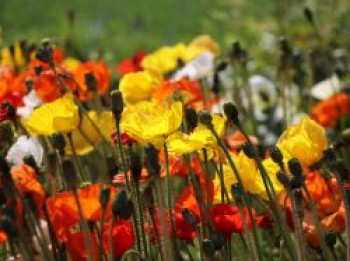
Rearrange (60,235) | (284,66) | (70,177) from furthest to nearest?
(284,66) → (60,235) → (70,177)

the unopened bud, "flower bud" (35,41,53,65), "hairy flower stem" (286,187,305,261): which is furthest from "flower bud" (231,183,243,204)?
the unopened bud

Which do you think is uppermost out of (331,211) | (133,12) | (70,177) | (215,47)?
(133,12)

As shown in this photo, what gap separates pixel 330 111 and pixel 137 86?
1.21 m

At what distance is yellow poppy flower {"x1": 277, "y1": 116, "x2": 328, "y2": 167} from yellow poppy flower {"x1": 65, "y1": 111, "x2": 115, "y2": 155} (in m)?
0.66

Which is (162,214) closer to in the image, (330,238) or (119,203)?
(119,203)

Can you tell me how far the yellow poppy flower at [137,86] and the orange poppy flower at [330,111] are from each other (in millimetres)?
1058

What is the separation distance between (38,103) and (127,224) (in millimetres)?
983

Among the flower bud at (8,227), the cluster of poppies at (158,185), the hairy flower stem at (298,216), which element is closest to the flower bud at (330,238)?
the cluster of poppies at (158,185)

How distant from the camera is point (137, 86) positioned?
9.36 feet

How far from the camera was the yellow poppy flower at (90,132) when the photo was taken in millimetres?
2570

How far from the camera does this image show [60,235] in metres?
1.87

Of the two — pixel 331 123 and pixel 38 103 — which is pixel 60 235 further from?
pixel 331 123

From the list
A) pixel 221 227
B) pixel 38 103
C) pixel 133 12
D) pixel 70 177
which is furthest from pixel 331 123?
pixel 133 12

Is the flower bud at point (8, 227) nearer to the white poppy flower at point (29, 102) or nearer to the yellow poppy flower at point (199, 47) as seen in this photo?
the white poppy flower at point (29, 102)
